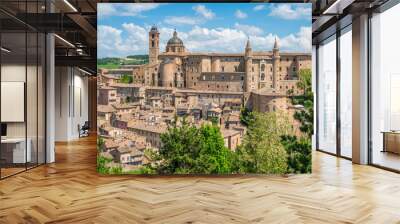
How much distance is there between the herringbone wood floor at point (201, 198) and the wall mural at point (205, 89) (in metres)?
0.38

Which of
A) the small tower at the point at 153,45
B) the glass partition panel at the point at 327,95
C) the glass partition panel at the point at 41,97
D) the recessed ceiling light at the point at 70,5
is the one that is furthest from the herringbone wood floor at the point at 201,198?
the glass partition panel at the point at 327,95

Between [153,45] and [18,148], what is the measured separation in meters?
2.90

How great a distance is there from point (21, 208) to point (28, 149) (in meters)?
3.07

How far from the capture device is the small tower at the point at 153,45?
676cm

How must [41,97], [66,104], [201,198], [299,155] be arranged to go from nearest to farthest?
1. [201,198]
2. [299,155]
3. [41,97]
4. [66,104]

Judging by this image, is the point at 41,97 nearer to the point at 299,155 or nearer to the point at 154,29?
the point at 154,29

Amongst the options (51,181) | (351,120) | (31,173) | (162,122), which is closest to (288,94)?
(162,122)

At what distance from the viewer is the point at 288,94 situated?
21.9ft

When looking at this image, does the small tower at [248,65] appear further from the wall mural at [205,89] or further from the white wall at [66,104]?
the white wall at [66,104]

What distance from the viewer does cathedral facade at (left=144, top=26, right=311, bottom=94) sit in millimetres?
6734

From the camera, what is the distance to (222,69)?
6875mm

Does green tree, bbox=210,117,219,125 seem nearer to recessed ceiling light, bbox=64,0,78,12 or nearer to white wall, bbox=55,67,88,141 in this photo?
recessed ceiling light, bbox=64,0,78,12

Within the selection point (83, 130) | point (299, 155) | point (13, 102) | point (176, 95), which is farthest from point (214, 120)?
point (83, 130)

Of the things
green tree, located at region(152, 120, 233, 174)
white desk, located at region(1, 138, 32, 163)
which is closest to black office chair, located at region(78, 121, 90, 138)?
white desk, located at region(1, 138, 32, 163)
